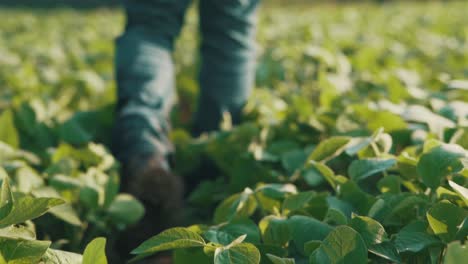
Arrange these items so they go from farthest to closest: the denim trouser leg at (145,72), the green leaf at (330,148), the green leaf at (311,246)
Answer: the denim trouser leg at (145,72)
the green leaf at (330,148)
the green leaf at (311,246)

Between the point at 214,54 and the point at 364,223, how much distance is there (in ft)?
4.28

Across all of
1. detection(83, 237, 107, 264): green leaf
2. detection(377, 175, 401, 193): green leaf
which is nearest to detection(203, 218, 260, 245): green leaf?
A: detection(83, 237, 107, 264): green leaf

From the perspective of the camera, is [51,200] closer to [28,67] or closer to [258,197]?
[258,197]

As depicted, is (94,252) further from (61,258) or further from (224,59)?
(224,59)

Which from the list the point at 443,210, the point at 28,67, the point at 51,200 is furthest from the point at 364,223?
the point at 28,67

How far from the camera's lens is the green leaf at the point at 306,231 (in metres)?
1.10

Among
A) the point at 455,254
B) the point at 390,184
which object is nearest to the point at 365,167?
the point at 390,184

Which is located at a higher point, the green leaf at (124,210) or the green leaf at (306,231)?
the green leaf at (306,231)

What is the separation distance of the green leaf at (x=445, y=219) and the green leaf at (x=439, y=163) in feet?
0.49

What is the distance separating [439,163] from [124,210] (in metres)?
0.74

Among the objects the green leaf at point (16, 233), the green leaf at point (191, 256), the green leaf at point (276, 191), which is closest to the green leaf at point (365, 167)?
the green leaf at point (276, 191)

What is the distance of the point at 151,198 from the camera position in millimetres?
1694

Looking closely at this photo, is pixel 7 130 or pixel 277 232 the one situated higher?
pixel 277 232

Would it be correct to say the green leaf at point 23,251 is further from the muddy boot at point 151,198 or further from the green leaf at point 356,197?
the muddy boot at point 151,198
